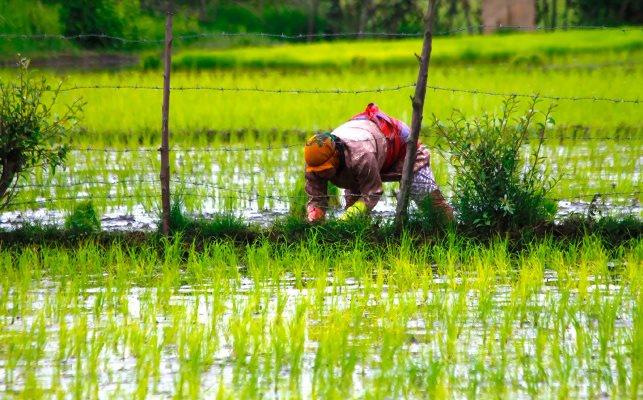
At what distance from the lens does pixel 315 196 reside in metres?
6.74

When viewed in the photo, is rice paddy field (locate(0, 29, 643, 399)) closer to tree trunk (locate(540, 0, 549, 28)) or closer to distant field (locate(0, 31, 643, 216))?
distant field (locate(0, 31, 643, 216))

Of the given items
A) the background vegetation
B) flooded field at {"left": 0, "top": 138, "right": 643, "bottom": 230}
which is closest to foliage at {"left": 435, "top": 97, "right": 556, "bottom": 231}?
flooded field at {"left": 0, "top": 138, "right": 643, "bottom": 230}

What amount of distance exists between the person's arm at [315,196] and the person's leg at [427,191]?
52 centimetres

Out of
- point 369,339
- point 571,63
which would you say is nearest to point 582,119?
point 571,63

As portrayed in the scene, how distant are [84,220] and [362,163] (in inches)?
65.3

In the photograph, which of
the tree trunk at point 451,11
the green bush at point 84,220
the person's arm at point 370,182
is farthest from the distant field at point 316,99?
the tree trunk at point 451,11

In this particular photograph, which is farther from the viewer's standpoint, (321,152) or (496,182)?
(496,182)

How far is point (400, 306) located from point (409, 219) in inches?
65.2

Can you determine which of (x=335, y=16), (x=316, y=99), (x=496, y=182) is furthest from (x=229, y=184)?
(x=335, y=16)

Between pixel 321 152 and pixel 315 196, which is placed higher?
pixel 321 152

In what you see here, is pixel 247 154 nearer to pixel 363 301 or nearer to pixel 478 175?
pixel 478 175

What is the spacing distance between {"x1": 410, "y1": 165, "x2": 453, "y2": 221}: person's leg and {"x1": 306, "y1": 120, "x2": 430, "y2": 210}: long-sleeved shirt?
0.05 meters

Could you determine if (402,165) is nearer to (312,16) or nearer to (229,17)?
(312,16)

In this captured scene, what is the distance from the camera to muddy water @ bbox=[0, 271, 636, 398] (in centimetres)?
411
